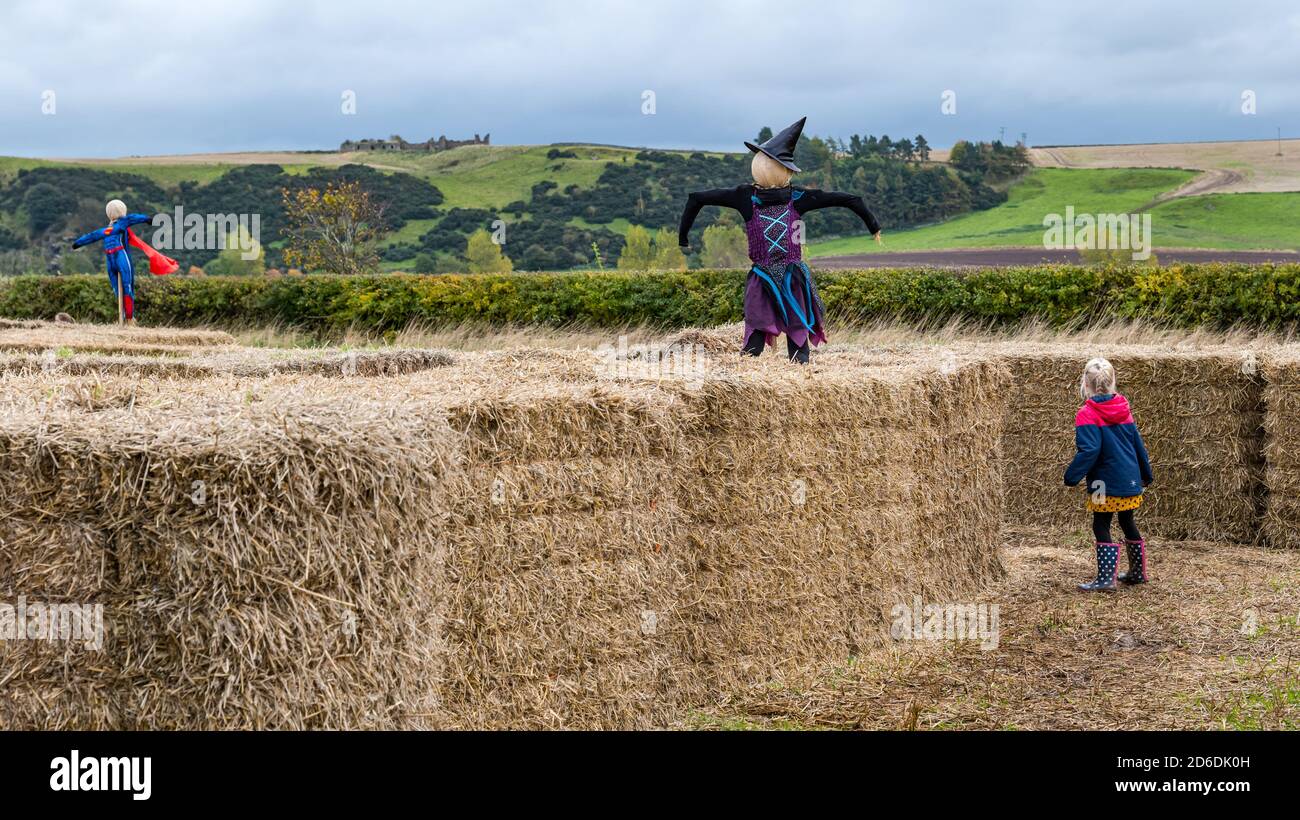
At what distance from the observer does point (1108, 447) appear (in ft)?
26.3

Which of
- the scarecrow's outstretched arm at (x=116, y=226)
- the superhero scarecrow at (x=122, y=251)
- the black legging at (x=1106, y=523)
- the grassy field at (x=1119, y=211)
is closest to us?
the black legging at (x=1106, y=523)

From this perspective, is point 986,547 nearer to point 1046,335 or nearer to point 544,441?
point 544,441

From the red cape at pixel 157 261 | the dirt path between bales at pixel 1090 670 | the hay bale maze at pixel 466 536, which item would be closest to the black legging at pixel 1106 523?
the dirt path between bales at pixel 1090 670

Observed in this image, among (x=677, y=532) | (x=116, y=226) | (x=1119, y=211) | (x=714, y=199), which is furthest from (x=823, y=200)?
(x=1119, y=211)

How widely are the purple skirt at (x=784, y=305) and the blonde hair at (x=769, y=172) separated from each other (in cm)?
58

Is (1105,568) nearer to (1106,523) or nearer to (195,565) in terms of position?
(1106,523)

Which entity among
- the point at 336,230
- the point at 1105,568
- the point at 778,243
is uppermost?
the point at 336,230

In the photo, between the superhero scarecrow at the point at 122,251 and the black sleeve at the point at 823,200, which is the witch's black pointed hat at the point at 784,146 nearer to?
the black sleeve at the point at 823,200

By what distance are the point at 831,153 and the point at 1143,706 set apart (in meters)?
45.0

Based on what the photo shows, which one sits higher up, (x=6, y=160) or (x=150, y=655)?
(x=6, y=160)

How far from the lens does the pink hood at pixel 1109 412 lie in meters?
7.99

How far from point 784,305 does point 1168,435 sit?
12.0ft

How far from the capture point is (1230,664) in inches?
251
